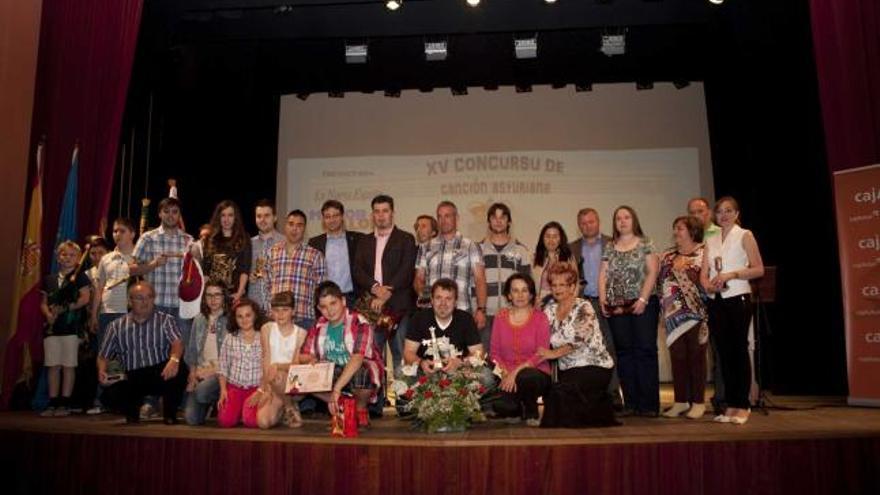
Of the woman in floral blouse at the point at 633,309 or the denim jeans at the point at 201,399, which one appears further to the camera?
the woman in floral blouse at the point at 633,309

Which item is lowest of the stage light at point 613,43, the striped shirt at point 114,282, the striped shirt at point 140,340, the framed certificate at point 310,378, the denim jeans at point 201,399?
the denim jeans at point 201,399

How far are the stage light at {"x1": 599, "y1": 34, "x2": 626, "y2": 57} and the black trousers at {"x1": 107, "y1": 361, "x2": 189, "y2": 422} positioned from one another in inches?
193

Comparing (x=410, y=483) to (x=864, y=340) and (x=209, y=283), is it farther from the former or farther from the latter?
(x=864, y=340)

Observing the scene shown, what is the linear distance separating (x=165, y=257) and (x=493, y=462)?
290 centimetres

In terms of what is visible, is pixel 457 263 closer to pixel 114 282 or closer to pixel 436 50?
pixel 114 282

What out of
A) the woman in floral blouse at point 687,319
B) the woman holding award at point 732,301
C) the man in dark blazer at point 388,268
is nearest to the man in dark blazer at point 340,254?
the man in dark blazer at point 388,268

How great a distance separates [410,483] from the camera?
3570mm

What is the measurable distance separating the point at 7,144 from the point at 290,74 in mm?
3129

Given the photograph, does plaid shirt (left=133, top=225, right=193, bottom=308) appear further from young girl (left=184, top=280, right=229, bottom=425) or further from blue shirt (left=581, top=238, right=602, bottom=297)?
blue shirt (left=581, top=238, right=602, bottom=297)

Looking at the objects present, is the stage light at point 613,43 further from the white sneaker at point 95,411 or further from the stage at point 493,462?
the white sneaker at point 95,411

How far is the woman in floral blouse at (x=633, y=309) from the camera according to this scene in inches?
189

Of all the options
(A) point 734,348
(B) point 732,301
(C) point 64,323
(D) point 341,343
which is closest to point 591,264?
(B) point 732,301

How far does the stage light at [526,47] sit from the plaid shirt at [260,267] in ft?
11.1

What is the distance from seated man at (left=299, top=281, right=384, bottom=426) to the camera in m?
4.43
